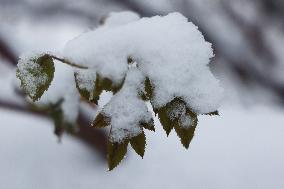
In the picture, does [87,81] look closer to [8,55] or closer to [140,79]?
[140,79]

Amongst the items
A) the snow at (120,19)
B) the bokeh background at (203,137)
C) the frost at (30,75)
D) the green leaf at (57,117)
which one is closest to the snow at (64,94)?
the green leaf at (57,117)

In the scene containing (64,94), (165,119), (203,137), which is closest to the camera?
(165,119)

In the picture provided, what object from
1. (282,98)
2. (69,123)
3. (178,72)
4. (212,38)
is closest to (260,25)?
(212,38)

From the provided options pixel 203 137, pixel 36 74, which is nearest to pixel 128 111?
pixel 36 74

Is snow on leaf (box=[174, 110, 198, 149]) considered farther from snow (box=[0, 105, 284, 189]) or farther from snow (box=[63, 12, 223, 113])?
snow (box=[0, 105, 284, 189])

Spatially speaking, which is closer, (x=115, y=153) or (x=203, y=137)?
(x=115, y=153)

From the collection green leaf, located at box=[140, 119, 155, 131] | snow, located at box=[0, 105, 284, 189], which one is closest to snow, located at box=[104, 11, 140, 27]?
green leaf, located at box=[140, 119, 155, 131]
